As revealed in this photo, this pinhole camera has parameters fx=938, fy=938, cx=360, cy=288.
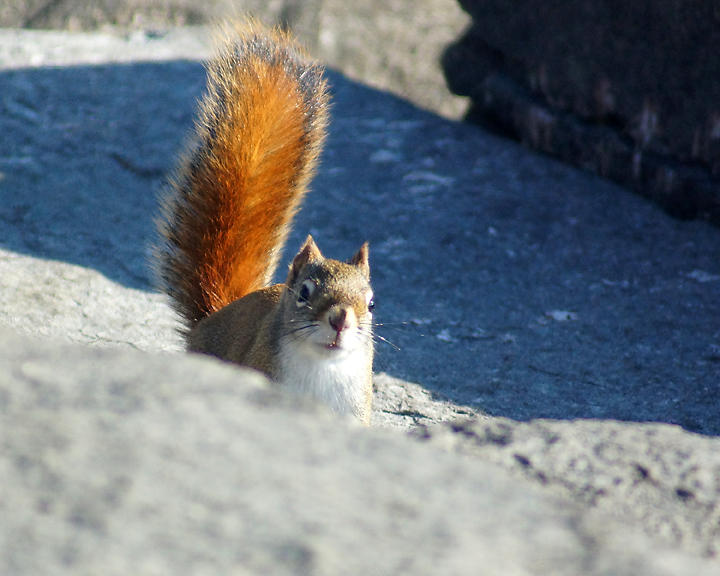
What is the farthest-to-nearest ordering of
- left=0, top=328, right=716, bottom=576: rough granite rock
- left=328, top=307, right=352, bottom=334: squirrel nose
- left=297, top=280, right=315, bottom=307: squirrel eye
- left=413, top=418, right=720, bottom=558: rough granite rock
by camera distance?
left=297, top=280, right=315, bottom=307: squirrel eye, left=328, top=307, right=352, bottom=334: squirrel nose, left=413, top=418, right=720, bottom=558: rough granite rock, left=0, top=328, right=716, bottom=576: rough granite rock

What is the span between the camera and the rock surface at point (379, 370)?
3.23 feet

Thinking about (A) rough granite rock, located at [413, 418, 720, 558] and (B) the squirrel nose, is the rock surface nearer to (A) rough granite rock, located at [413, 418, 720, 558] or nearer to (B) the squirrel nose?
(A) rough granite rock, located at [413, 418, 720, 558]

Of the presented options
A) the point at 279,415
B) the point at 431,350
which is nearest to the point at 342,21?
the point at 431,350

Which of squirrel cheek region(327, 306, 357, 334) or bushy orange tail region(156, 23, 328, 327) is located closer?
squirrel cheek region(327, 306, 357, 334)

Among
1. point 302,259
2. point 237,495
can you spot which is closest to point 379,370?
point 302,259

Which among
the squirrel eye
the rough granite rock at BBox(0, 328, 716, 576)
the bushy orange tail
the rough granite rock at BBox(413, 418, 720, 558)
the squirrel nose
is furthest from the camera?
the bushy orange tail

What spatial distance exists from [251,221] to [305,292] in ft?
1.30

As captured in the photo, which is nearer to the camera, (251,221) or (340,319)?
(340,319)

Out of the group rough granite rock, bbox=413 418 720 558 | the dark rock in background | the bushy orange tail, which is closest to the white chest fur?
the bushy orange tail

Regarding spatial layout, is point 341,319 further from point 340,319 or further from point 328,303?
point 328,303

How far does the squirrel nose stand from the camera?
2.29m

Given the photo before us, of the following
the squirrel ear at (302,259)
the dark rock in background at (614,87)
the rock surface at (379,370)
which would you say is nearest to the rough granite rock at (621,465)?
the rock surface at (379,370)

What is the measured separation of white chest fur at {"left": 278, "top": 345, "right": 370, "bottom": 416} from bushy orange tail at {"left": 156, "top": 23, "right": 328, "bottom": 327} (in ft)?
1.63

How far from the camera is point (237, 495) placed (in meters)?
1.03
